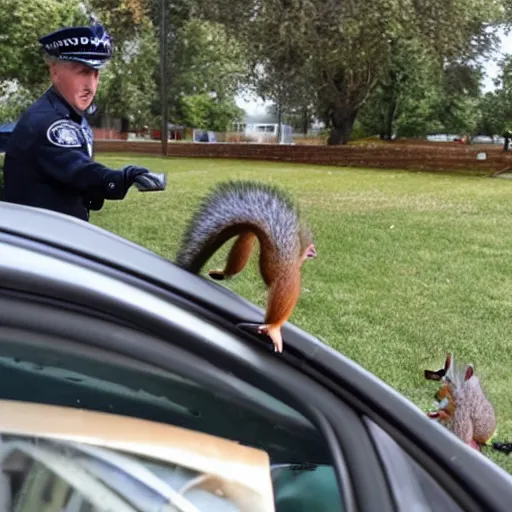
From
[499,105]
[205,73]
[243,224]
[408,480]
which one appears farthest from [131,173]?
[205,73]

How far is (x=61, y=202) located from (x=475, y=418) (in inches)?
56.8

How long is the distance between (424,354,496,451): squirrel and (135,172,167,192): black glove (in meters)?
1.08

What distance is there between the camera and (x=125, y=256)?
1007 millimetres

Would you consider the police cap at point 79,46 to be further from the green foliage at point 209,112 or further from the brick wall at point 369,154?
the green foliage at point 209,112

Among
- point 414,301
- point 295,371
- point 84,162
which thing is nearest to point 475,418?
point 84,162

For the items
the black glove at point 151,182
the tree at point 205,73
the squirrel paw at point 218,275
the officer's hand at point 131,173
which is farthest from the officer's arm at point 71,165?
the tree at point 205,73

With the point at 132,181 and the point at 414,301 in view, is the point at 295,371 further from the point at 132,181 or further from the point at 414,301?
the point at 414,301

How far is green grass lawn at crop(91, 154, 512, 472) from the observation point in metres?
4.15

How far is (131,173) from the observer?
214 centimetres

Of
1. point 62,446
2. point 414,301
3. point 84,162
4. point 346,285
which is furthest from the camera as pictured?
point 346,285

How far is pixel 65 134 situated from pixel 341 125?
66.4 feet

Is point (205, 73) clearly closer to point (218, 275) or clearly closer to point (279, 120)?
point (279, 120)

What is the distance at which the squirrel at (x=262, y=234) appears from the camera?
3.50 ft

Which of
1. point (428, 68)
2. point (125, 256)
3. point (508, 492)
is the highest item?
point (428, 68)
